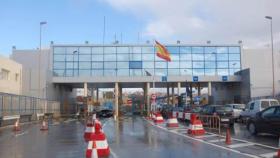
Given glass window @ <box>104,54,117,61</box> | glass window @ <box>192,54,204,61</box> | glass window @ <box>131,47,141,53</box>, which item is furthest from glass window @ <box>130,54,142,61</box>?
glass window @ <box>192,54,204,61</box>

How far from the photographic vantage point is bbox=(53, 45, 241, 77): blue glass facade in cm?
6347

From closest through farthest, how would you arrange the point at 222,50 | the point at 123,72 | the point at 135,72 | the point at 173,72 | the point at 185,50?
the point at 123,72 < the point at 135,72 < the point at 173,72 < the point at 185,50 < the point at 222,50

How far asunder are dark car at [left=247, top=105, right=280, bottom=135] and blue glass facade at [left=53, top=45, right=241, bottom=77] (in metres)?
42.3

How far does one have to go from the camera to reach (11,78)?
47.7 metres

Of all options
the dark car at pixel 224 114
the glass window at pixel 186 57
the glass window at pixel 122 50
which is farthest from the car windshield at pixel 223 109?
the glass window at pixel 122 50

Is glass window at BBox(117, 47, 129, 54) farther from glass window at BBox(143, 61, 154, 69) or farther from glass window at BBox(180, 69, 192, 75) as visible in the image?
glass window at BBox(180, 69, 192, 75)

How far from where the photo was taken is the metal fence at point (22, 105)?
35.7m

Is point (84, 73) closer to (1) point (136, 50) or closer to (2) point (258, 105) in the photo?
(1) point (136, 50)

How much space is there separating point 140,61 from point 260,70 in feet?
59.0

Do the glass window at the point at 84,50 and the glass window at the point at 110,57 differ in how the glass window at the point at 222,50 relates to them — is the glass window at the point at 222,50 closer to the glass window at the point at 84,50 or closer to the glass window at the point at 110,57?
the glass window at the point at 110,57

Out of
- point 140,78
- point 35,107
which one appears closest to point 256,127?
point 35,107

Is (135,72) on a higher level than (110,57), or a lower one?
lower

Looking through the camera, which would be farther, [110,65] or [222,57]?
[222,57]

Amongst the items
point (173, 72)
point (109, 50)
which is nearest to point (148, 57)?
point (173, 72)
